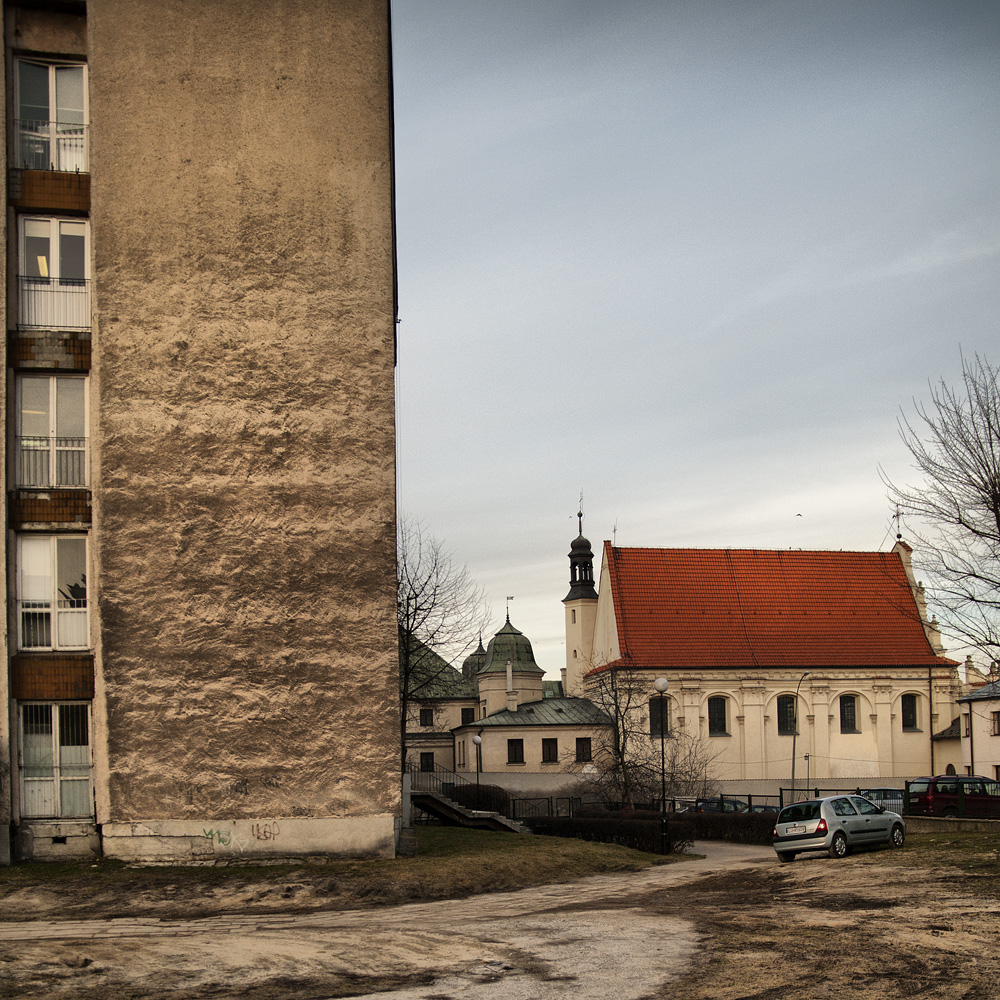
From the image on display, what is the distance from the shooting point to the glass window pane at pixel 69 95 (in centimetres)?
2394

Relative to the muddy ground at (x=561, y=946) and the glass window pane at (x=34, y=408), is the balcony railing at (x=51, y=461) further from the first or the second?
the muddy ground at (x=561, y=946)

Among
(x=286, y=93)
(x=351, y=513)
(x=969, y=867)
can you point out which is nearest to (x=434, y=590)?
(x=351, y=513)

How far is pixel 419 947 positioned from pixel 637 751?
46074 millimetres

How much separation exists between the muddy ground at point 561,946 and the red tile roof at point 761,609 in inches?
1766

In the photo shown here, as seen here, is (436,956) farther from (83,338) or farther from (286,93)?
(286,93)

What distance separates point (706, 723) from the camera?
63375 millimetres

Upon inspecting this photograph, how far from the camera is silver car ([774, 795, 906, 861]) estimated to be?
24188 millimetres

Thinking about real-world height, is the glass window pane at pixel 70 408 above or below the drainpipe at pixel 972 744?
above

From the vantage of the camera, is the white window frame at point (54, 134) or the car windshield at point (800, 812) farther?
the car windshield at point (800, 812)

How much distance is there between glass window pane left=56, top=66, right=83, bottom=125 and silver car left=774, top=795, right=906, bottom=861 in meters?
21.0

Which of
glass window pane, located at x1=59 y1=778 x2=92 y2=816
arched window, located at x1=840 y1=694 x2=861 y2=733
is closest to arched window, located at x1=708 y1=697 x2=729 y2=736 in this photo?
arched window, located at x1=840 y1=694 x2=861 y2=733

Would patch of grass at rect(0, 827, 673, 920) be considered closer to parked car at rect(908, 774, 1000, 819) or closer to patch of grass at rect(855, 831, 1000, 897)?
patch of grass at rect(855, 831, 1000, 897)

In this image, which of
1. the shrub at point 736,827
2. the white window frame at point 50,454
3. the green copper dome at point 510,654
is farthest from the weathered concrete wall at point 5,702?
the green copper dome at point 510,654

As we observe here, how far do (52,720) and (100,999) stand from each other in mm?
12343
